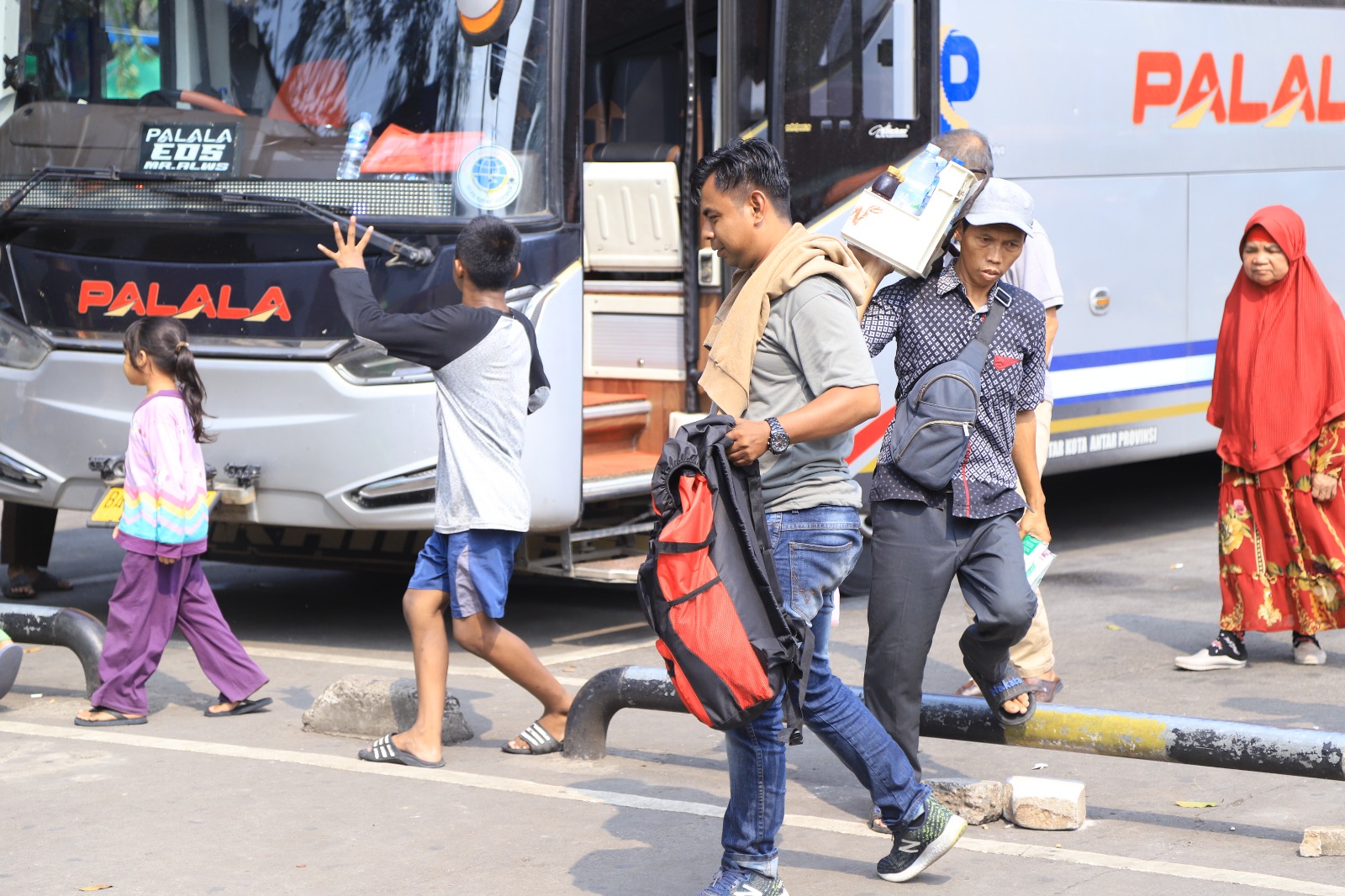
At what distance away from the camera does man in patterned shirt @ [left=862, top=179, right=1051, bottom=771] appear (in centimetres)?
464

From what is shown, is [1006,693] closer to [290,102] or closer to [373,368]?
[373,368]

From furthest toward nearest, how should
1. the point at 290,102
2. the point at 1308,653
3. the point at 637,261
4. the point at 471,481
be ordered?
the point at 637,261 < the point at 290,102 < the point at 1308,653 < the point at 471,481

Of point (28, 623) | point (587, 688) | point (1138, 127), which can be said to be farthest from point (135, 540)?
point (1138, 127)

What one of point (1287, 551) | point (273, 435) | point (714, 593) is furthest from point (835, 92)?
point (714, 593)

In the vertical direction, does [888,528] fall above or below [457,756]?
above

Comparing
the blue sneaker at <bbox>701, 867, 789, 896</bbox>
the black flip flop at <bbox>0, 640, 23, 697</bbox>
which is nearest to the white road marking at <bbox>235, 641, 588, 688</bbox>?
the black flip flop at <bbox>0, 640, 23, 697</bbox>

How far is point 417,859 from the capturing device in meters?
4.75

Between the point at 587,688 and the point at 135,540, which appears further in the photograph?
the point at 135,540

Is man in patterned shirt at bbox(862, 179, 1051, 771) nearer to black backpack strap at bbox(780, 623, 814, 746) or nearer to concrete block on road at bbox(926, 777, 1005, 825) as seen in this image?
concrete block on road at bbox(926, 777, 1005, 825)

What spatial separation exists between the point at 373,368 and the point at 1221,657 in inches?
138

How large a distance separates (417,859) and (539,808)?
21.2 inches

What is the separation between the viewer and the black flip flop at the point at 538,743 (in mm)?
5820

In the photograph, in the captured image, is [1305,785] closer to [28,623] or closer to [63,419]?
[28,623]

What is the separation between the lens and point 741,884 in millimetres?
4082
